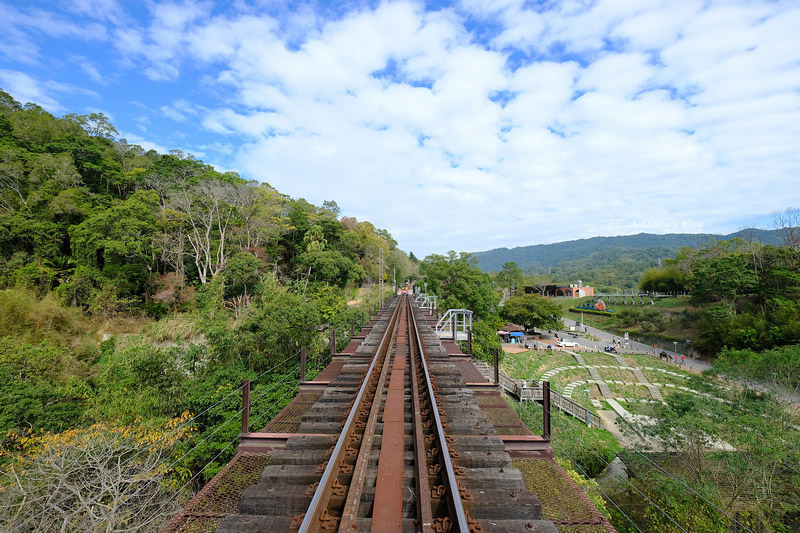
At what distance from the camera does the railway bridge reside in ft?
6.27

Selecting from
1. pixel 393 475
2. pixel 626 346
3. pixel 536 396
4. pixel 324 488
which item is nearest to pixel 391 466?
pixel 393 475

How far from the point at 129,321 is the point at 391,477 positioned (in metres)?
22.9

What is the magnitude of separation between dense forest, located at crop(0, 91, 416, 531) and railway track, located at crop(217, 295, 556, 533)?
2472 millimetres

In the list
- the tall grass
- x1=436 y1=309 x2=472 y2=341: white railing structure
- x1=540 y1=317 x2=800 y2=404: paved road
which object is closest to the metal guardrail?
x1=436 y1=309 x2=472 y2=341: white railing structure

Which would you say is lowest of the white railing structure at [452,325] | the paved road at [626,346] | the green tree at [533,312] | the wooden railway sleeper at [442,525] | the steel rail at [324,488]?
the paved road at [626,346]

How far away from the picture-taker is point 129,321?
1847 cm

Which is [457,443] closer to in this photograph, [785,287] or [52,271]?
[52,271]

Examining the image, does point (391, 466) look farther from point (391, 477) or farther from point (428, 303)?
point (428, 303)

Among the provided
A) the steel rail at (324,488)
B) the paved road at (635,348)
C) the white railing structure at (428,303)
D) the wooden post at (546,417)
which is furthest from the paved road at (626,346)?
the steel rail at (324,488)

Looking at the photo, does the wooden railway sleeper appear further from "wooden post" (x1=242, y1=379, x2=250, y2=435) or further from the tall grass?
the tall grass

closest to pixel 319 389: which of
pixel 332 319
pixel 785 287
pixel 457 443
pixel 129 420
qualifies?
pixel 457 443

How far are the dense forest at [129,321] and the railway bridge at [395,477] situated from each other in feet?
6.66

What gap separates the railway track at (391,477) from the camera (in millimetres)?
1886

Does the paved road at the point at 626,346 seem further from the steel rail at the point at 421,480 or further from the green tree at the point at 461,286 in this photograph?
the steel rail at the point at 421,480
